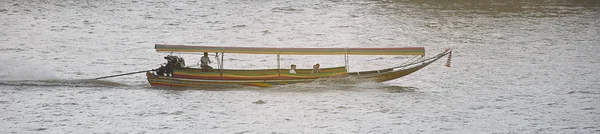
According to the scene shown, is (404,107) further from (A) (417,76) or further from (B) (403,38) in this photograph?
(B) (403,38)

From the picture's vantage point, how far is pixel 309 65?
36.6 m

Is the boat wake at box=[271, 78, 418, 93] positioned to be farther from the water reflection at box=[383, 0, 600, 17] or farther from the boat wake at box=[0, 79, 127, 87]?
the water reflection at box=[383, 0, 600, 17]

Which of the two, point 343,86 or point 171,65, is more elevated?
point 171,65

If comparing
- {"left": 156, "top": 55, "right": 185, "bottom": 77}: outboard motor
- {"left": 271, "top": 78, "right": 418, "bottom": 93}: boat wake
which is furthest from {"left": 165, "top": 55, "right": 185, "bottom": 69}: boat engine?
{"left": 271, "top": 78, "right": 418, "bottom": 93}: boat wake

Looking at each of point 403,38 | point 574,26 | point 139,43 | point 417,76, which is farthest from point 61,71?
point 574,26

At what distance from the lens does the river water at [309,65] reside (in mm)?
27266

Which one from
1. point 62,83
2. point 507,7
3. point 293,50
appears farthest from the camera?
point 507,7

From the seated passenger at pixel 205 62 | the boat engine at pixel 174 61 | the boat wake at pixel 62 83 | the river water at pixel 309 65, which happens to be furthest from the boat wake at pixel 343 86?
the boat wake at pixel 62 83

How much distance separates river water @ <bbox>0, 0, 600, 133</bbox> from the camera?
2727cm

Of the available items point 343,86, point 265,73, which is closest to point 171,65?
point 265,73

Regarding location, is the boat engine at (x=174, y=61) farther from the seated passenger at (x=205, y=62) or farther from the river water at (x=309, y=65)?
the river water at (x=309, y=65)

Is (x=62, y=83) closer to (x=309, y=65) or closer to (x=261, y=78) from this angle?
(x=261, y=78)

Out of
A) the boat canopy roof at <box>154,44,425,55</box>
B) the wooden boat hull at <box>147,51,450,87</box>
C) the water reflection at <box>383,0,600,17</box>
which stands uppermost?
the water reflection at <box>383,0,600,17</box>

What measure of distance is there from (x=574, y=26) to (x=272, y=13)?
15468 mm
